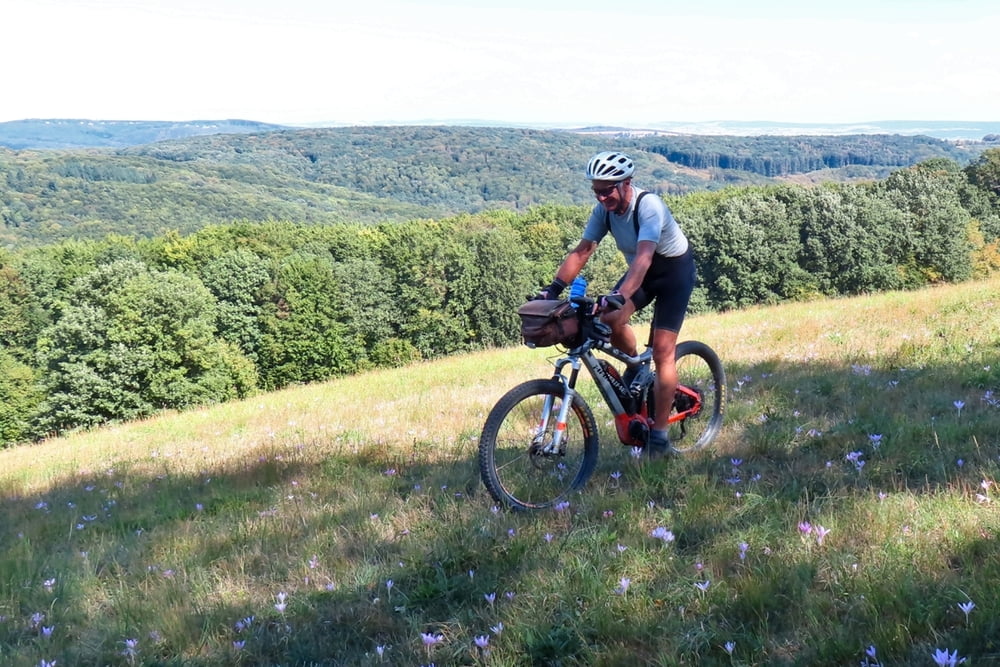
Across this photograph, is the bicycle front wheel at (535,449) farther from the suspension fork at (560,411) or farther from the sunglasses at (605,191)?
the sunglasses at (605,191)

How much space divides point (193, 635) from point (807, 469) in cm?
384

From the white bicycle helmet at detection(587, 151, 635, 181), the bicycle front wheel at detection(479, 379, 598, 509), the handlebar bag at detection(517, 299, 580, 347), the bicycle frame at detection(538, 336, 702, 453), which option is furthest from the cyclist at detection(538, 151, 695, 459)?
the bicycle front wheel at detection(479, 379, 598, 509)

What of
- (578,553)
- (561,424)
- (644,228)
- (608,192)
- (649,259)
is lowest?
(578,553)

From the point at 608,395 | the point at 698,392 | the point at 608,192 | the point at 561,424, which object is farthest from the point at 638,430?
the point at 608,192

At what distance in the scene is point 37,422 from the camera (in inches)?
1325

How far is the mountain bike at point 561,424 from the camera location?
4.68 m

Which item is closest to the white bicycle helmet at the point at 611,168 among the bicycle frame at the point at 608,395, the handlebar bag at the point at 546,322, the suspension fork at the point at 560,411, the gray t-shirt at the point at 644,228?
the gray t-shirt at the point at 644,228

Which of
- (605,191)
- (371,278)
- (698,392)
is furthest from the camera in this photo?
(371,278)

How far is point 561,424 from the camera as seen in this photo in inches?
189

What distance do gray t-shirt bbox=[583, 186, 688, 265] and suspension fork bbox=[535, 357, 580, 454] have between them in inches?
36.7

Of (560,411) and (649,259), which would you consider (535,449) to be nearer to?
(560,411)

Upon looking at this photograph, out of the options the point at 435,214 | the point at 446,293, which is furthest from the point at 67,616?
the point at 435,214

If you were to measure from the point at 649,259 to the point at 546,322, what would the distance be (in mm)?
856

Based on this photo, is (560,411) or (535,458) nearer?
(560,411)
